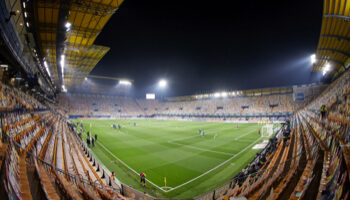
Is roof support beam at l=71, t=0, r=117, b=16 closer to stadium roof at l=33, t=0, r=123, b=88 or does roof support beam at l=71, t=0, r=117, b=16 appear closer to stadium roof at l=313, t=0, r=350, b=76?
stadium roof at l=33, t=0, r=123, b=88

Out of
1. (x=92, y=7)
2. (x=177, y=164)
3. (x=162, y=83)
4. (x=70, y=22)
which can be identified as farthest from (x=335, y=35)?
(x=162, y=83)

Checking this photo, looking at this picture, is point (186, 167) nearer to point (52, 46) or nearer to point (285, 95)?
point (52, 46)

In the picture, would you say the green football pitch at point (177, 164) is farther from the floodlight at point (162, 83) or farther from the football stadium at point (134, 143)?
the floodlight at point (162, 83)

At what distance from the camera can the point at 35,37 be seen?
51.3 feet

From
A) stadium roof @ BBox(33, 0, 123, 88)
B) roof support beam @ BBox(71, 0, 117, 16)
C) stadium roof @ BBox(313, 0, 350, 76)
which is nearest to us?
stadium roof @ BBox(33, 0, 123, 88)

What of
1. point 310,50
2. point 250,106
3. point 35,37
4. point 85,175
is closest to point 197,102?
point 250,106

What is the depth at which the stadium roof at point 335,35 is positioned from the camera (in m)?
13.3

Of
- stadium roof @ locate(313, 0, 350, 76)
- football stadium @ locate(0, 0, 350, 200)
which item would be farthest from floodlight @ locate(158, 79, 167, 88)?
stadium roof @ locate(313, 0, 350, 76)

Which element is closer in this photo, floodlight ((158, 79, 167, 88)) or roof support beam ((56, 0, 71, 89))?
roof support beam ((56, 0, 71, 89))

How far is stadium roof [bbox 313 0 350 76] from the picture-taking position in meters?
13.3

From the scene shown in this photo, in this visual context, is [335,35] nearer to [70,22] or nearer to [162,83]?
[70,22]

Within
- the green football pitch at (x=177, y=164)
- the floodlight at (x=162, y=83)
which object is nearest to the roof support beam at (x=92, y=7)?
the green football pitch at (x=177, y=164)

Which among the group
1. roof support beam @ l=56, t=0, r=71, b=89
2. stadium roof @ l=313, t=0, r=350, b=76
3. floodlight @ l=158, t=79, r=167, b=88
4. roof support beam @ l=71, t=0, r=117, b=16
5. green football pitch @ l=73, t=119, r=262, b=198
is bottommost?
green football pitch @ l=73, t=119, r=262, b=198

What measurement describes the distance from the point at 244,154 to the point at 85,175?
13.5 meters
